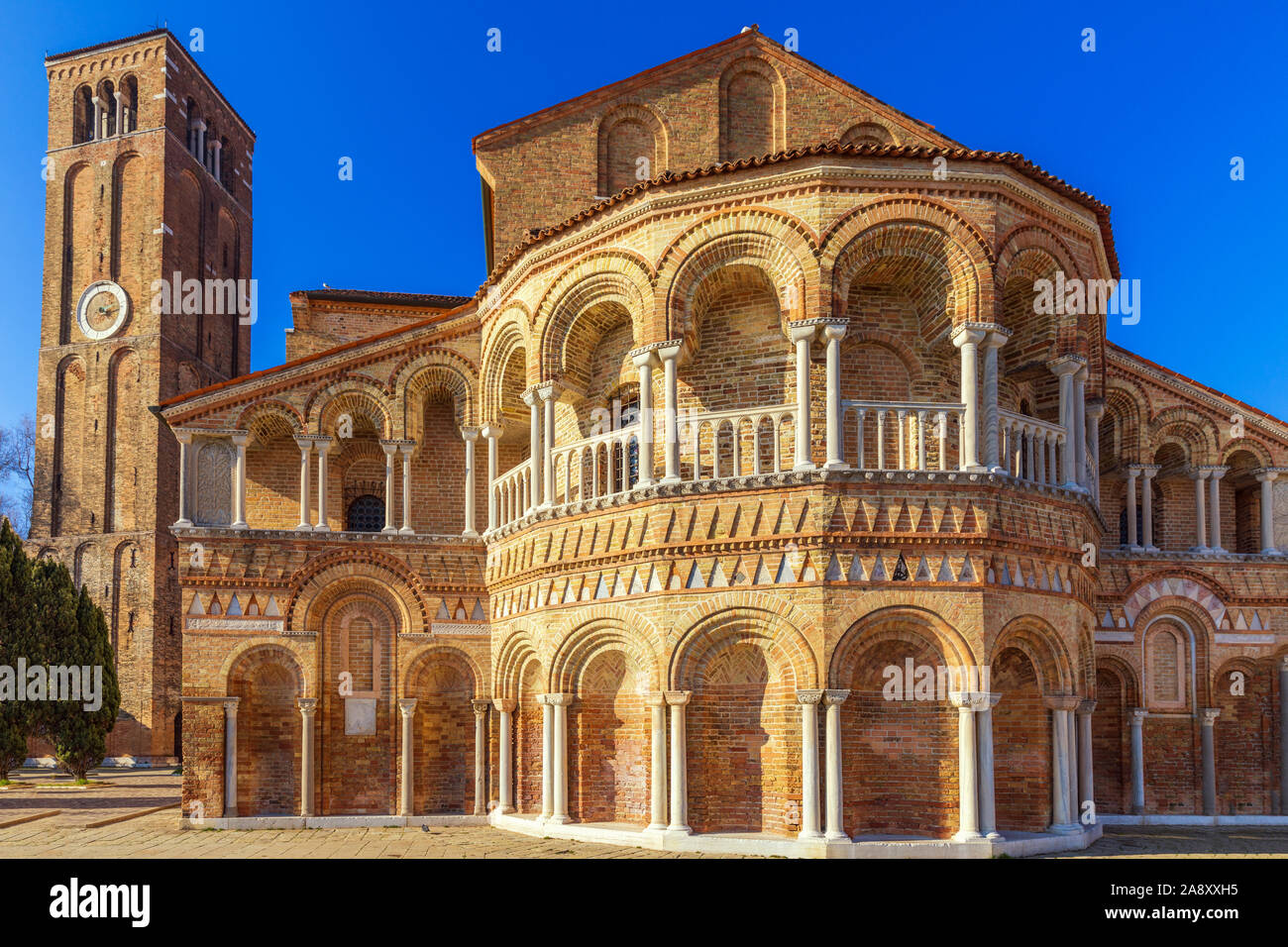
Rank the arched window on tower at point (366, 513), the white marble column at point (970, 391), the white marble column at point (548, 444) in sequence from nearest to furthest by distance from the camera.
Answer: the white marble column at point (970, 391) < the white marble column at point (548, 444) < the arched window on tower at point (366, 513)

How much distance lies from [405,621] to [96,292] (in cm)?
3035

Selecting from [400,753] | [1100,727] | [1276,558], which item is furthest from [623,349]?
Result: [1276,558]

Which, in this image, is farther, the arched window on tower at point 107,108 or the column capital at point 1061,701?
the arched window on tower at point 107,108

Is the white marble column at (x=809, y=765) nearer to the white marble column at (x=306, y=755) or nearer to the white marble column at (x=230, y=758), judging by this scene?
the white marble column at (x=306, y=755)

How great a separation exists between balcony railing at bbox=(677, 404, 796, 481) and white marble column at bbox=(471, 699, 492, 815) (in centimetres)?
559

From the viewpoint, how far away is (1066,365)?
1564 centimetres

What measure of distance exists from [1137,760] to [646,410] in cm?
1073

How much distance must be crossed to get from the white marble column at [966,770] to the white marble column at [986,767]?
0.08m

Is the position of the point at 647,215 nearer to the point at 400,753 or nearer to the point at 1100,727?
the point at 400,753

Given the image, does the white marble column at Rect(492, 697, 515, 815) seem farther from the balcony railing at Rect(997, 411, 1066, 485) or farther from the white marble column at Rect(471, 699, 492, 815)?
the balcony railing at Rect(997, 411, 1066, 485)

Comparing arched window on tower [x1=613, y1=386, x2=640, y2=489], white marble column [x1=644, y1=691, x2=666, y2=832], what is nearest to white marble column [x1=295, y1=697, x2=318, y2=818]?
arched window on tower [x1=613, y1=386, x2=640, y2=489]

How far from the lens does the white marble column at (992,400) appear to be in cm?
1425

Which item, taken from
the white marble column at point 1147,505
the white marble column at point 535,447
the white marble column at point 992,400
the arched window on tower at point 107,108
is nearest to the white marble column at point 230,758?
the white marble column at point 535,447

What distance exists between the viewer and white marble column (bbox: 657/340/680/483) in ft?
48.2
